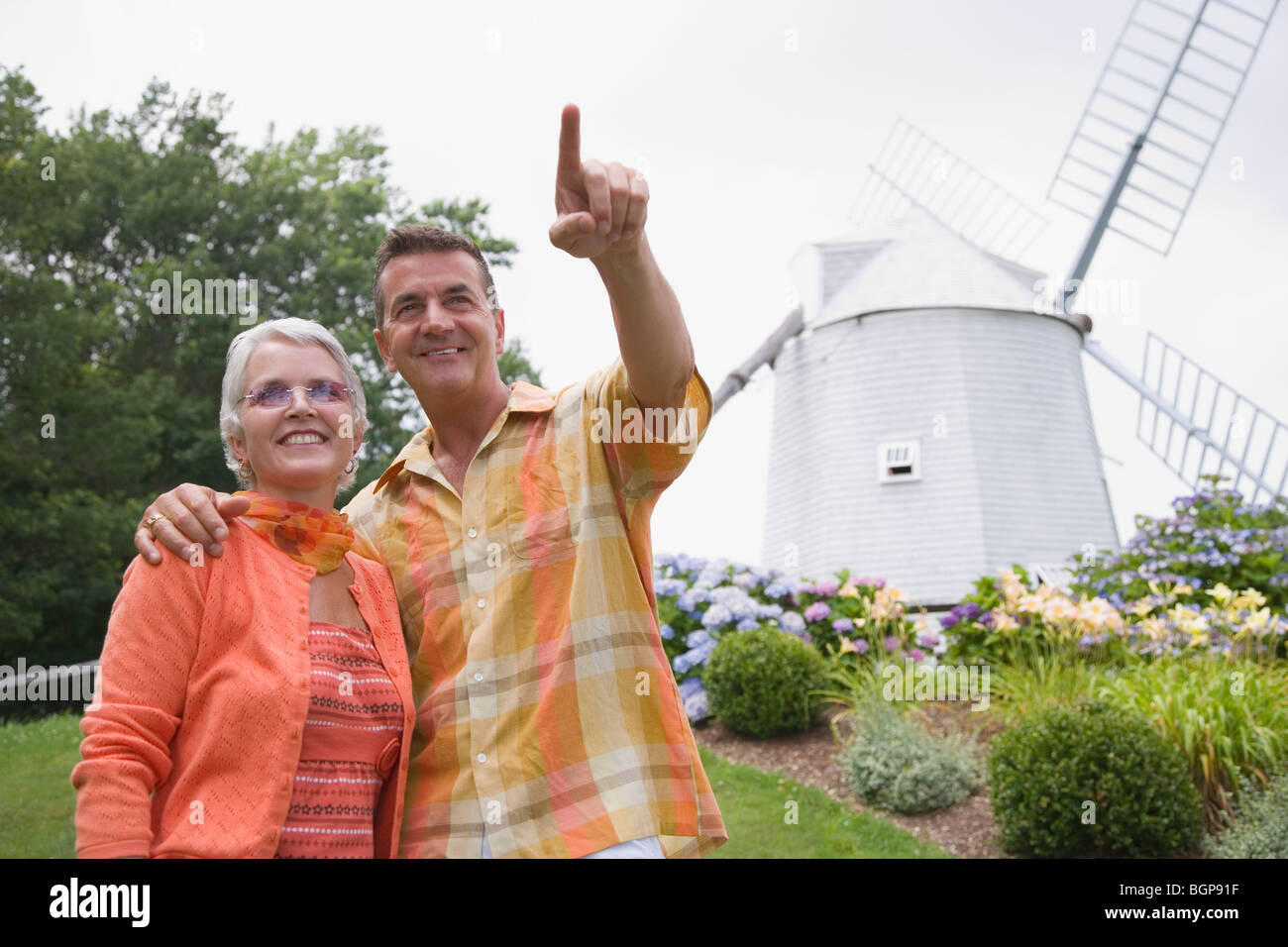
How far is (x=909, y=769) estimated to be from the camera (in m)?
7.35

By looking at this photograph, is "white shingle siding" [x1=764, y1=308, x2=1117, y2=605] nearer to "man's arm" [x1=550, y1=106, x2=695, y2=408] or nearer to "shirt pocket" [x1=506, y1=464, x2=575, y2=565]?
"shirt pocket" [x1=506, y1=464, x2=575, y2=565]

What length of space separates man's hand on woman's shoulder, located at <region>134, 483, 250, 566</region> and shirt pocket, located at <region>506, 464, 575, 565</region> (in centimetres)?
54

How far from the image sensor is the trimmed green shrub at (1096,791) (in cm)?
620

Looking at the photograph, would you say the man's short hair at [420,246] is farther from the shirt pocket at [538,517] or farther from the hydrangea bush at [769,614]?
the hydrangea bush at [769,614]

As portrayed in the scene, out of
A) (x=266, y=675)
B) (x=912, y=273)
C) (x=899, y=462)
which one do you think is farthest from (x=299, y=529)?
(x=912, y=273)

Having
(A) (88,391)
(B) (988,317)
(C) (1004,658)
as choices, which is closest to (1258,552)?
(C) (1004,658)

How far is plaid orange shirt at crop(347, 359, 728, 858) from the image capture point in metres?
2.17

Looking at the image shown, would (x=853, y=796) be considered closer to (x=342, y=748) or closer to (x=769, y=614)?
(x=769, y=614)

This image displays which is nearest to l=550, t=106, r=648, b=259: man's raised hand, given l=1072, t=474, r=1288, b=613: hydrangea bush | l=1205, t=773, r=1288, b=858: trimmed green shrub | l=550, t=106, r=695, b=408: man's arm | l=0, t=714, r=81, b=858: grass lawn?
l=550, t=106, r=695, b=408: man's arm

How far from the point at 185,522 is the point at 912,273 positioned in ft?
51.3

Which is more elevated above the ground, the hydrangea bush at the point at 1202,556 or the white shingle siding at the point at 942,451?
the white shingle siding at the point at 942,451

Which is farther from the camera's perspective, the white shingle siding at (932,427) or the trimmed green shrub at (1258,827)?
the white shingle siding at (932,427)

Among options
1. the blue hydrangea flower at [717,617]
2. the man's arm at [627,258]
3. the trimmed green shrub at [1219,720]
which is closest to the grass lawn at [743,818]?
→ the blue hydrangea flower at [717,617]

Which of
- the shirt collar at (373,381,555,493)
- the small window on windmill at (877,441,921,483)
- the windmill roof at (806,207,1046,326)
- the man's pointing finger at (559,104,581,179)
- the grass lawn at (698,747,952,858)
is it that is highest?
the windmill roof at (806,207,1046,326)
